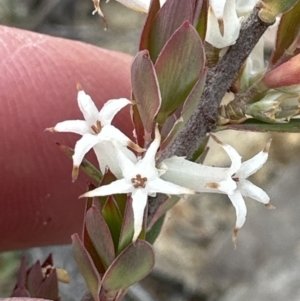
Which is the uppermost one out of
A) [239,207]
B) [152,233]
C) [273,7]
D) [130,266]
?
[273,7]

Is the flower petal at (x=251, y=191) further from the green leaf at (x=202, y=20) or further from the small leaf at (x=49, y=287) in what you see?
the small leaf at (x=49, y=287)

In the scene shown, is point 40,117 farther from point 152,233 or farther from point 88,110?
point 88,110

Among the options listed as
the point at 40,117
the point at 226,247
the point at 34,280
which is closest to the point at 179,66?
the point at 34,280

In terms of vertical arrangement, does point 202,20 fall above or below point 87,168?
above

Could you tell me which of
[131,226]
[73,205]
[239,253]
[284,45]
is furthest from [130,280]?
[239,253]

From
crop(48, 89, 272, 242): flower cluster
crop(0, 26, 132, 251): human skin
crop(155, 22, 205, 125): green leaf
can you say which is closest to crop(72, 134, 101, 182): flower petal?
crop(48, 89, 272, 242): flower cluster

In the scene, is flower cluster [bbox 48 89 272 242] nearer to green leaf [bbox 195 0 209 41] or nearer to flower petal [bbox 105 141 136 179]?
flower petal [bbox 105 141 136 179]

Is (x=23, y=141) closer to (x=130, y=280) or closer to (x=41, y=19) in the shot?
(x=130, y=280)
